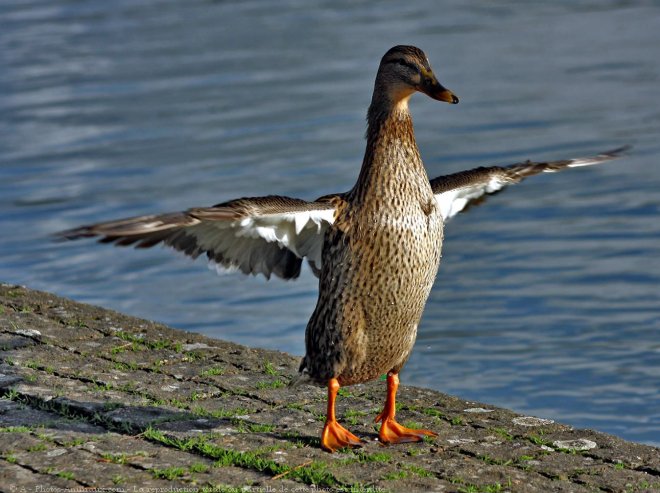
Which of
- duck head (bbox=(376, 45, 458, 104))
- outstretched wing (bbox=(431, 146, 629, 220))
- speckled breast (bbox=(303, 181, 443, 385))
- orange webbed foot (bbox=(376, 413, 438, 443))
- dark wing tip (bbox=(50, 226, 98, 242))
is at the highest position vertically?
duck head (bbox=(376, 45, 458, 104))

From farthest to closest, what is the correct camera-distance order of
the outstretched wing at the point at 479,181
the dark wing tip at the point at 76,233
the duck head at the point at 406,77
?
1. the outstretched wing at the point at 479,181
2. the duck head at the point at 406,77
3. the dark wing tip at the point at 76,233

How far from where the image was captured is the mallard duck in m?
5.48

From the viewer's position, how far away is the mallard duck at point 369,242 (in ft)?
18.0

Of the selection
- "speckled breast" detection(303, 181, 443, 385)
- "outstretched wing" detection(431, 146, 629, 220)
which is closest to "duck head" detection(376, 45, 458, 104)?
"speckled breast" detection(303, 181, 443, 385)

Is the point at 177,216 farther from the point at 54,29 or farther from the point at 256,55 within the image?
the point at 54,29

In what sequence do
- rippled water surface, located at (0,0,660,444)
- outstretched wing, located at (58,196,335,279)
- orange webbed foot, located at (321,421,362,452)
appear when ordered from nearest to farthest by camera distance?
outstretched wing, located at (58,196,335,279), orange webbed foot, located at (321,421,362,452), rippled water surface, located at (0,0,660,444)

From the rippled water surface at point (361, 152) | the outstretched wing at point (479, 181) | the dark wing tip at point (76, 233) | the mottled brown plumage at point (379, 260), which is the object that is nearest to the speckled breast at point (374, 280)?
the mottled brown plumage at point (379, 260)

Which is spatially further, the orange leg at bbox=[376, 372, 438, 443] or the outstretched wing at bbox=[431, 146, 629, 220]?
the outstretched wing at bbox=[431, 146, 629, 220]

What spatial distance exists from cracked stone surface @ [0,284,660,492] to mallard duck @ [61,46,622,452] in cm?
25

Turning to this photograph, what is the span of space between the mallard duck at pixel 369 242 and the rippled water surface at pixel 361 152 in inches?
77.3

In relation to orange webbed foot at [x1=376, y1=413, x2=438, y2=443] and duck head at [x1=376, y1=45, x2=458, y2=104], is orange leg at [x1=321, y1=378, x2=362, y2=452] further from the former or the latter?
duck head at [x1=376, y1=45, x2=458, y2=104]

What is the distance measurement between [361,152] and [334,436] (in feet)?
25.5

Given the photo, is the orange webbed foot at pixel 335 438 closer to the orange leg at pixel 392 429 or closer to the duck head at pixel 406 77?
the orange leg at pixel 392 429

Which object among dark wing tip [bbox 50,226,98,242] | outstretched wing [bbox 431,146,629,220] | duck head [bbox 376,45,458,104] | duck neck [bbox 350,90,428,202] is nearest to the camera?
dark wing tip [bbox 50,226,98,242]
